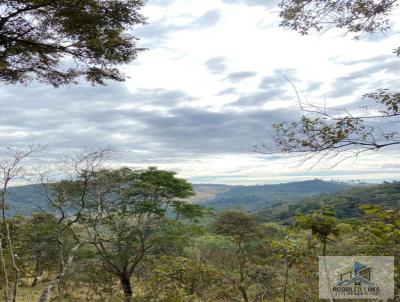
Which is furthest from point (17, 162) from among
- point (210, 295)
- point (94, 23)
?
point (210, 295)

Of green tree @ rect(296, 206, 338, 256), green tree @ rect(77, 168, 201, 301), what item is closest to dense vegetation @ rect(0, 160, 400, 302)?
green tree @ rect(77, 168, 201, 301)

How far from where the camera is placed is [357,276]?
4609 mm

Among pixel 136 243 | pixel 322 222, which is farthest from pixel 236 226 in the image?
pixel 322 222

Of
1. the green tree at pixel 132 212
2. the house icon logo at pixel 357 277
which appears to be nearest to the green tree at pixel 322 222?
the house icon logo at pixel 357 277

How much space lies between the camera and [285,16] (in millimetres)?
4703

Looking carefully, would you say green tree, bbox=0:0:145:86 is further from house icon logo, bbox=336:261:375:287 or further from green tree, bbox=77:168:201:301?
green tree, bbox=77:168:201:301

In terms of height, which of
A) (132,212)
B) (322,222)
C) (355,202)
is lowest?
(355,202)

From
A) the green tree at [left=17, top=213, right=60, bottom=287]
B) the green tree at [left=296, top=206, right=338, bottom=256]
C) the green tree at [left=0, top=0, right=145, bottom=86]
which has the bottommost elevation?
the green tree at [left=17, top=213, right=60, bottom=287]

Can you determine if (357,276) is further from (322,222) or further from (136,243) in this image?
(136,243)

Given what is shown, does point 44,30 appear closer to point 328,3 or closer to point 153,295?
point 328,3

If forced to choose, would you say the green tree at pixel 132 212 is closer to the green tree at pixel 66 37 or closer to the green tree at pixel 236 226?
the green tree at pixel 236 226

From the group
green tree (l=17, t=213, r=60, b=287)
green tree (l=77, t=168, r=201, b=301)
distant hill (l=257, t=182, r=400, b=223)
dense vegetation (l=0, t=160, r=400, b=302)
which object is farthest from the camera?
green tree (l=17, t=213, r=60, b=287)

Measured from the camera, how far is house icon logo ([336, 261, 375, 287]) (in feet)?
14.9

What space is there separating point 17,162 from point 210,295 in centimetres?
574
